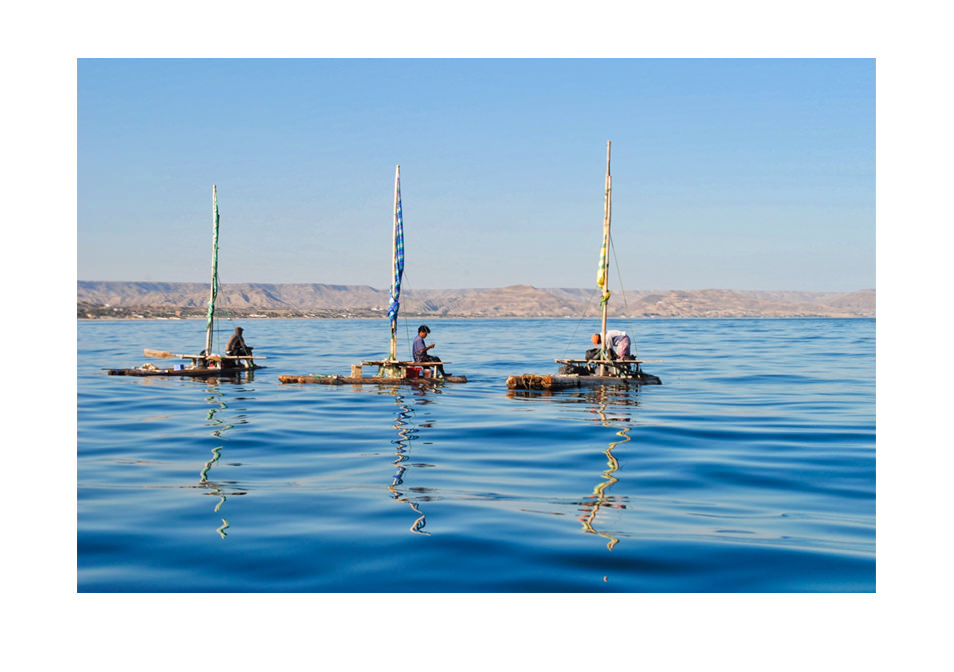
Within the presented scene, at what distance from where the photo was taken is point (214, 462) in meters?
17.3

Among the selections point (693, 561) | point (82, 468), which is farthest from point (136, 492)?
point (693, 561)

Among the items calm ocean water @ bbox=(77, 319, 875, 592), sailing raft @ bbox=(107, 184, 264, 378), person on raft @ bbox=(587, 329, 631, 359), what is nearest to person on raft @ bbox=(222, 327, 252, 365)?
sailing raft @ bbox=(107, 184, 264, 378)

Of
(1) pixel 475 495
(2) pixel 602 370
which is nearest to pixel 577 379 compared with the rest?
(2) pixel 602 370

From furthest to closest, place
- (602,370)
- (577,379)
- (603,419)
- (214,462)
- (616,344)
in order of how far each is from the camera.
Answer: (616,344) → (602,370) → (577,379) → (603,419) → (214,462)

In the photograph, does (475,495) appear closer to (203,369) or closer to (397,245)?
(397,245)

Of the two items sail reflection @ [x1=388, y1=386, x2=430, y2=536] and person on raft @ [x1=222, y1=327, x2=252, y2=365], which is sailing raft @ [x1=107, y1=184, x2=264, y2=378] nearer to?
person on raft @ [x1=222, y1=327, x2=252, y2=365]

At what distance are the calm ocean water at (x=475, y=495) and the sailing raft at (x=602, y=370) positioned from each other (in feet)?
7.81

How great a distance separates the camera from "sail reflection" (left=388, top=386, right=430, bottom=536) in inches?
489

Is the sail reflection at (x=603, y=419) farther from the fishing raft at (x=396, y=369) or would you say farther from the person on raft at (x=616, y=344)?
the fishing raft at (x=396, y=369)

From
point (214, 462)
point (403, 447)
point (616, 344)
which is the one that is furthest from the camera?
point (616, 344)

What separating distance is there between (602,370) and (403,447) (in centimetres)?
1518

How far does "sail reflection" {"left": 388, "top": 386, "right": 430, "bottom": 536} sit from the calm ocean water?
0.06 m

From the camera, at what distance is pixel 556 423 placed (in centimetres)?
2342

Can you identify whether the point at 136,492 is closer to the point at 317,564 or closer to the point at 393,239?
the point at 317,564
